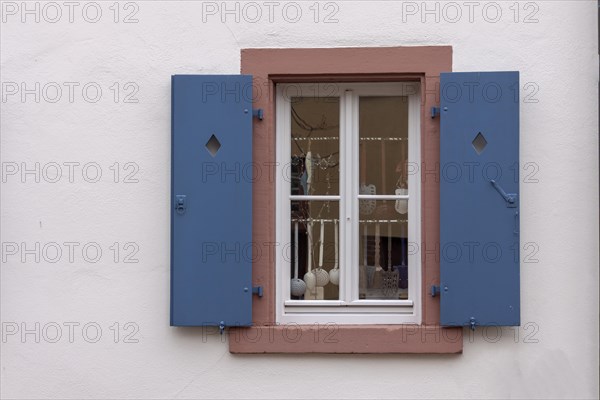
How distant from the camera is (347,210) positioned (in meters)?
5.40

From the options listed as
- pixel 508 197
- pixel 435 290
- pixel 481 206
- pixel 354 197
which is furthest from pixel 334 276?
pixel 508 197

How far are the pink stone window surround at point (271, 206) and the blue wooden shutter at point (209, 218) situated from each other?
3.9 inches

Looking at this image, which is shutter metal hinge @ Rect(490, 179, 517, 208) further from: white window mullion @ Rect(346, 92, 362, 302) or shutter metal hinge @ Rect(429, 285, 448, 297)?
white window mullion @ Rect(346, 92, 362, 302)

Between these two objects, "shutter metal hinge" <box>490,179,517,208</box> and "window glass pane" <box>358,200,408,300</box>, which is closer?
"shutter metal hinge" <box>490,179,517,208</box>

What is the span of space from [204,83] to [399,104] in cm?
114

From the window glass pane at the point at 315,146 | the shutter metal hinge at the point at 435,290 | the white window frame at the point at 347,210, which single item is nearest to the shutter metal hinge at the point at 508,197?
the white window frame at the point at 347,210

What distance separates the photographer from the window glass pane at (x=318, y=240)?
544 cm

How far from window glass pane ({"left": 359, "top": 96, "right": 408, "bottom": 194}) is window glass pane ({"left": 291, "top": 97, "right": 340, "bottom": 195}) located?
0.16 meters

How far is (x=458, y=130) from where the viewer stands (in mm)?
5152

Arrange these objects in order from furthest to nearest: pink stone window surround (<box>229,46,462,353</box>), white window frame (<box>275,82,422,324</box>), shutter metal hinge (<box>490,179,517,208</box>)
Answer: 1. white window frame (<box>275,82,422,324</box>)
2. pink stone window surround (<box>229,46,462,353</box>)
3. shutter metal hinge (<box>490,179,517,208</box>)

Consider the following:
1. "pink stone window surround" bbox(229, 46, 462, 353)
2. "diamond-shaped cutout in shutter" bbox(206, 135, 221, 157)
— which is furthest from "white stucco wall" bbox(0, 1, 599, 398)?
"diamond-shaped cutout in shutter" bbox(206, 135, 221, 157)

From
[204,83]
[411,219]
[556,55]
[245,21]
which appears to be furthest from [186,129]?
[556,55]

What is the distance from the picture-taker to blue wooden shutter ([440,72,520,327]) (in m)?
5.13

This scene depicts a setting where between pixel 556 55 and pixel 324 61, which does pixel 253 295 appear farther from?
pixel 556 55
